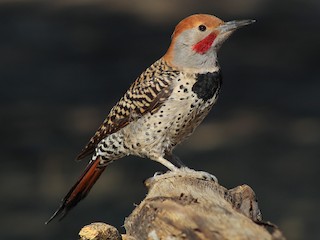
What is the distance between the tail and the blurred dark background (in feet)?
6.47

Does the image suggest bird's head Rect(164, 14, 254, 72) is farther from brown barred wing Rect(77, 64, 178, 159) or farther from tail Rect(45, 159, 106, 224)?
tail Rect(45, 159, 106, 224)

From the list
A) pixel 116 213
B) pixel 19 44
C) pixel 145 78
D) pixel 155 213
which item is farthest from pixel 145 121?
pixel 19 44

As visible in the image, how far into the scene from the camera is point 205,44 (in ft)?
15.3

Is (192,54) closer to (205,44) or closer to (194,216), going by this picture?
(205,44)

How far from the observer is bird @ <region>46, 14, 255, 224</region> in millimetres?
4641

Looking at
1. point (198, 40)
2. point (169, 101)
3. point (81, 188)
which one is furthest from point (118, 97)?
point (198, 40)

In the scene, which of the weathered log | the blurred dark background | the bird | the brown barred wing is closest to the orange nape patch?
the bird

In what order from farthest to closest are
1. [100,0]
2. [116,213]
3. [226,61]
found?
[100,0], [226,61], [116,213]

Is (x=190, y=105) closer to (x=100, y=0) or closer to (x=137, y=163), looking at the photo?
(x=137, y=163)

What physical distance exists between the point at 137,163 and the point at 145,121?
2646mm

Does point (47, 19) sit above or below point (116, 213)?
above

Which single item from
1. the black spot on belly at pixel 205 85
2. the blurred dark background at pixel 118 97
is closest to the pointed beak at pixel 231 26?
the black spot on belly at pixel 205 85

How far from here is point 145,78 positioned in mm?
4816

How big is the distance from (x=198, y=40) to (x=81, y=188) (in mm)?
755
